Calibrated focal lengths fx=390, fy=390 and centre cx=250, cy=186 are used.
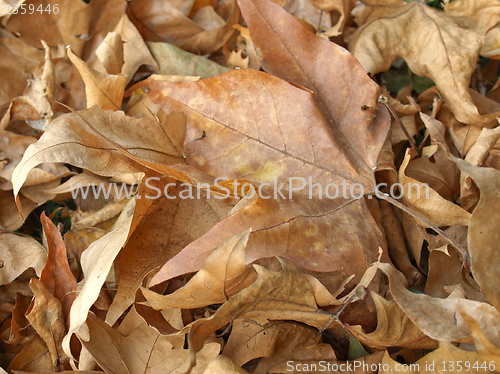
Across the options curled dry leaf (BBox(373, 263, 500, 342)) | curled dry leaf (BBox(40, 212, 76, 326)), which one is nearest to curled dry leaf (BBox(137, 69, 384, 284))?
curled dry leaf (BBox(373, 263, 500, 342))

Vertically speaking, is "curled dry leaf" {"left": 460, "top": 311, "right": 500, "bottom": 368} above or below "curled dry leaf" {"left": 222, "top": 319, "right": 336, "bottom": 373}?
above

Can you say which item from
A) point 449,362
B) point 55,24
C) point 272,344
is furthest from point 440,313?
point 55,24

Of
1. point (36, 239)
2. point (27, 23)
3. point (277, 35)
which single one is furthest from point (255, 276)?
point (27, 23)

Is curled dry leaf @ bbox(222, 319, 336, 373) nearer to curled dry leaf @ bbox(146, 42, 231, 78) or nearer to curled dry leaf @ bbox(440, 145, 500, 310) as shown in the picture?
curled dry leaf @ bbox(440, 145, 500, 310)

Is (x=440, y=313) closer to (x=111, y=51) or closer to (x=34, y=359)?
(x=34, y=359)

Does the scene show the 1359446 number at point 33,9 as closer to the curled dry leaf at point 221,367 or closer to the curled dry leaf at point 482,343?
the curled dry leaf at point 221,367

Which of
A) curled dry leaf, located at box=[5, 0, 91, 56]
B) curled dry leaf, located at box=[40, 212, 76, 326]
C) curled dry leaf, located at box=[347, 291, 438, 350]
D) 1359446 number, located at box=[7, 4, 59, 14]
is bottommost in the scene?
curled dry leaf, located at box=[40, 212, 76, 326]

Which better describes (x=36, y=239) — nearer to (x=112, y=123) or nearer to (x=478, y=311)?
(x=112, y=123)

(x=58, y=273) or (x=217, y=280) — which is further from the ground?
(x=217, y=280)
